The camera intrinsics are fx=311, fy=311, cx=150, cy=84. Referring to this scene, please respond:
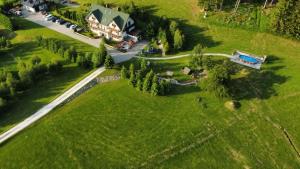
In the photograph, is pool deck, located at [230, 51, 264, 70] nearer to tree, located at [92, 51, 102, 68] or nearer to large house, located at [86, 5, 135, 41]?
large house, located at [86, 5, 135, 41]

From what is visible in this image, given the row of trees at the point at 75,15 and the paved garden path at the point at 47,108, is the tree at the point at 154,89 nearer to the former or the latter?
the paved garden path at the point at 47,108

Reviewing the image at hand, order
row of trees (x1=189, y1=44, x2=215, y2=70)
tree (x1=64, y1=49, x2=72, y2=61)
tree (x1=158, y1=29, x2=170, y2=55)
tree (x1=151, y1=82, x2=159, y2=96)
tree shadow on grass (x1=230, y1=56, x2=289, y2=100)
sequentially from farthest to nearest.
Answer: tree (x1=158, y1=29, x2=170, y2=55)
tree (x1=64, y1=49, x2=72, y2=61)
row of trees (x1=189, y1=44, x2=215, y2=70)
tree shadow on grass (x1=230, y1=56, x2=289, y2=100)
tree (x1=151, y1=82, x2=159, y2=96)

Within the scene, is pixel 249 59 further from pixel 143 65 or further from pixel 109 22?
pixel 109 22

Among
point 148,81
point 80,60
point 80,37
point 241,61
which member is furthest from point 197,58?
point 80,37

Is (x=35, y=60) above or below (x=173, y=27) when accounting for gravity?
below

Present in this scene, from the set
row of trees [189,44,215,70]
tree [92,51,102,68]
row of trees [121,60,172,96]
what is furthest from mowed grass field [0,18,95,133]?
row of trees [189,44,215,70]

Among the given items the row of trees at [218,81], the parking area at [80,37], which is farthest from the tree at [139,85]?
the row of trees at [218,81]
